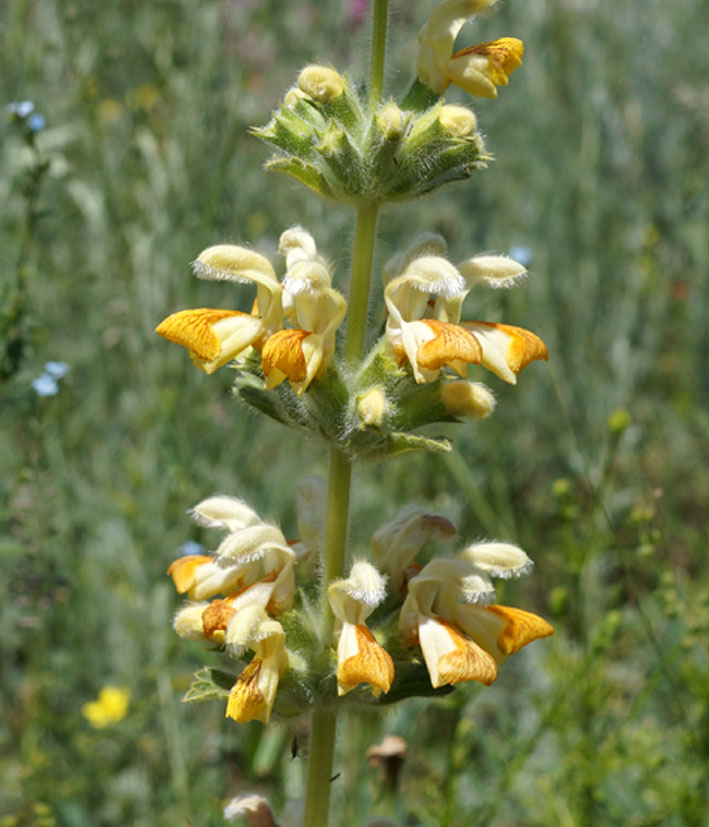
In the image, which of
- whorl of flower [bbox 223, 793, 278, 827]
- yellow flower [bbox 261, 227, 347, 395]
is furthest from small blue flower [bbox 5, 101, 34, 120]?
whorl of flower [bbox 223, 793, 278, 827]

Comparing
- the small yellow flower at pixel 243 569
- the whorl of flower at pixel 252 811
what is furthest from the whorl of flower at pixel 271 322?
the whorl of flower at pixel 252 811

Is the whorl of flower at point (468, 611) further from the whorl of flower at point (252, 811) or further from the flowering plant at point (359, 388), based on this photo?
the whorl of flower at point (252, 811)

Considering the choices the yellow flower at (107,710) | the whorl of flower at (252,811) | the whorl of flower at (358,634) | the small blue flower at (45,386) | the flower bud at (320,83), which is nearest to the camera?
the whorl of flower at (358,634)

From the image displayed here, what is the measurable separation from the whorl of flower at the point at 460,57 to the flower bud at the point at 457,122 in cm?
10

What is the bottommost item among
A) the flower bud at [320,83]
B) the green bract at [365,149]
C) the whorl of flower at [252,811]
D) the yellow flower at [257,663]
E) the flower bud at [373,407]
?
the whorl of flower at [252,811]

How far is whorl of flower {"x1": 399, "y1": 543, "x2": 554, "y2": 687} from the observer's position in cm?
178

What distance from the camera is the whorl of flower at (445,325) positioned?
166 centimetres

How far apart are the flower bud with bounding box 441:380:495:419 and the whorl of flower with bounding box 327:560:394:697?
35 centimetres

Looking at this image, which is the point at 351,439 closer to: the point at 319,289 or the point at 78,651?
the point at 319,289

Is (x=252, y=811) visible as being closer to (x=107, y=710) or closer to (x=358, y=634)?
(x=358, y=634)

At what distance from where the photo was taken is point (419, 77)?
6.26 feet

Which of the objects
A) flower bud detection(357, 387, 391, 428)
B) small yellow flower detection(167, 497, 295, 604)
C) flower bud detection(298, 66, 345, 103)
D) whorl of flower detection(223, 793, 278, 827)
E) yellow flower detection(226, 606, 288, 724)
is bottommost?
whorl of flower detection(223, 793, 278, 827)

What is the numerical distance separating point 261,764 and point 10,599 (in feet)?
4.17

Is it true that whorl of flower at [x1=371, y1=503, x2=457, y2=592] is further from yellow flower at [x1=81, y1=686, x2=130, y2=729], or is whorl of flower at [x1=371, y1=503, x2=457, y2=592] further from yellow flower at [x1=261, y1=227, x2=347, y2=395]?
yellow flower at [x1=81, y1=686, x2=130, y2=729]
